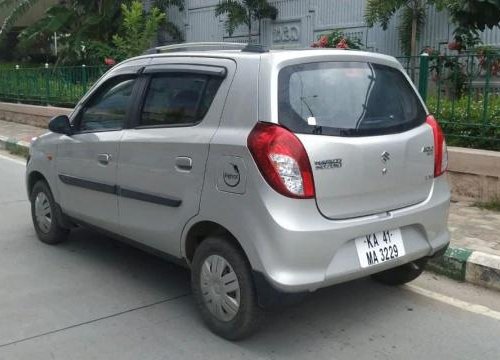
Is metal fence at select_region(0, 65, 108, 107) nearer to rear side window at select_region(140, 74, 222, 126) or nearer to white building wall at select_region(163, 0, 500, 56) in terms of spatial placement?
white building wall at select_region(163, 0, 500, 56)

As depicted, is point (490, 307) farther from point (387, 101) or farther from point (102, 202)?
point (102, 202)

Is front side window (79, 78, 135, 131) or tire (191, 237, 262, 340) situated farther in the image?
Answer: front side window (79, 78, 135, 131)

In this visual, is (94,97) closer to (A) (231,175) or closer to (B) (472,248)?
(A) (231,175)

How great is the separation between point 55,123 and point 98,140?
62 cm

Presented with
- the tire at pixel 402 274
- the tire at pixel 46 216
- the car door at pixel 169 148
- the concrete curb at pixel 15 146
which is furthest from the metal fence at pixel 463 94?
the concrete curb at pixel 15 146

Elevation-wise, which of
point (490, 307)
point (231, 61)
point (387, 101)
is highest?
point (231, 61)

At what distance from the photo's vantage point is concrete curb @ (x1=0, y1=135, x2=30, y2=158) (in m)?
11.2

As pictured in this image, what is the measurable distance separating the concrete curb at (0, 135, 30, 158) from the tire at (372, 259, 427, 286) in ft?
26.6

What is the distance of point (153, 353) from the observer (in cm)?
352

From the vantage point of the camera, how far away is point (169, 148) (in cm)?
390

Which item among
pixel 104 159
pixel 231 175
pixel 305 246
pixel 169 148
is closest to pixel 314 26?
pixel 104 159

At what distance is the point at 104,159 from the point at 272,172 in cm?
169

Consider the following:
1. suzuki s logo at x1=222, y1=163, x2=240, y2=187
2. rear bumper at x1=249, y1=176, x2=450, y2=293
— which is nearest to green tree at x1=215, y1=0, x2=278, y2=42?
suzuki s logo at x1=222, y1=163, x2=240, y2=187

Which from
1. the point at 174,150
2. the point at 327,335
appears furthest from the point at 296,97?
the point at 327,335
